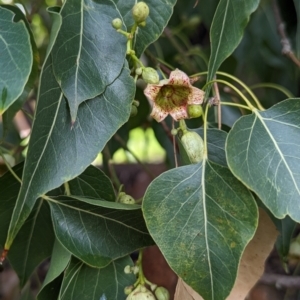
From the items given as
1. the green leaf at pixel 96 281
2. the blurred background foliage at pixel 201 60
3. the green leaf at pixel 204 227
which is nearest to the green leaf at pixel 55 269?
the green leaf at pixel 96 281

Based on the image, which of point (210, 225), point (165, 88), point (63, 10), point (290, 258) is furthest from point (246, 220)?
point (290, 258)

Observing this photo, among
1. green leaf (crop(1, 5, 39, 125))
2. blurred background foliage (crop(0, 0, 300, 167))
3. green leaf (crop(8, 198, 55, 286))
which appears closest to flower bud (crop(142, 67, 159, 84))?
green leaf (crop(1, 5, 39, 125))

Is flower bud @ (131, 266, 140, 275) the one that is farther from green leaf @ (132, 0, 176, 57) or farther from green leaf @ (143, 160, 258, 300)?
green leaf @ (132, 0, 176, 57)

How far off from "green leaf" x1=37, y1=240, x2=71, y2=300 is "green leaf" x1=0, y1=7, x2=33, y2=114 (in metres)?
0.20

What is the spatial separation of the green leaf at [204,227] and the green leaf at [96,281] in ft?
0.38

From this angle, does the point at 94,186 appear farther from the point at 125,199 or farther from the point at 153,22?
the point at 153,22

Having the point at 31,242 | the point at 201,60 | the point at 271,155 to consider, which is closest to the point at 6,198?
the point at 31,242

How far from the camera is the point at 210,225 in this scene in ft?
1.69

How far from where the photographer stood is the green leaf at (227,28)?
1.85 feet

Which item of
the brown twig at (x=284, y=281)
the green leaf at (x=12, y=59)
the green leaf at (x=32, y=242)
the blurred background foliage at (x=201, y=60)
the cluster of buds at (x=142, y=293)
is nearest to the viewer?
the green leaf at (x=12, y=59)

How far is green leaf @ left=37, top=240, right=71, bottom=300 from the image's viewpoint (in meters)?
0.58

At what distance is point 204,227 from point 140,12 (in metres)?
0.22

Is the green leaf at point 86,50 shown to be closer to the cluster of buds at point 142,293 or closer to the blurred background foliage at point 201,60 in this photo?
the cluster of buds at point 142,293

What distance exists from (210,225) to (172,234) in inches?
1.5
